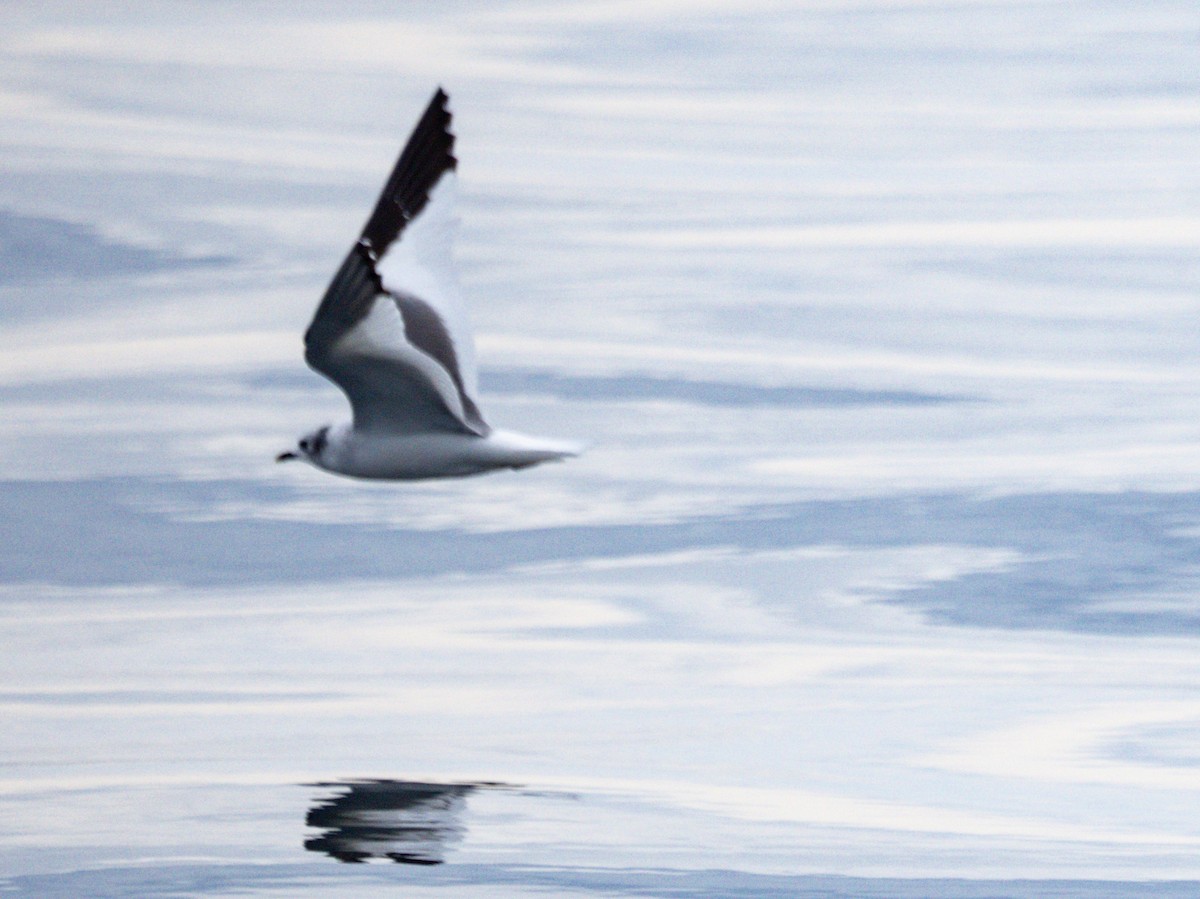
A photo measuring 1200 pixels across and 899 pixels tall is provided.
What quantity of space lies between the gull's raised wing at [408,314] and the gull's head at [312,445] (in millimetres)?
290

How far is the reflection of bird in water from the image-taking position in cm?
1052

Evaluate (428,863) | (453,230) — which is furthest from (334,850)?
(453,230)

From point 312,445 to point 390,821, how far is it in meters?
1.84

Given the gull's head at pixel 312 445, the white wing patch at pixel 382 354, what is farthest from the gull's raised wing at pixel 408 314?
the gull's head at pixel 312 445

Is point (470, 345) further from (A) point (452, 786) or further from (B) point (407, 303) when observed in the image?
(A) point (452, 786)

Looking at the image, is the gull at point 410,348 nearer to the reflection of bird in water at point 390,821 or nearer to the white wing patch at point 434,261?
the white wing patch at point 434,261

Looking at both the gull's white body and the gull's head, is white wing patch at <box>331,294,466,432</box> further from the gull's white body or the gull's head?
the gull's head

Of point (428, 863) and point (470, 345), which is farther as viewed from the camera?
point (470, 345)

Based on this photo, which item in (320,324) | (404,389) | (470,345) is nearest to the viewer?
(320,324)

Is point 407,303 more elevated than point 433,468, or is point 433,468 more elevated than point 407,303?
point 407,303

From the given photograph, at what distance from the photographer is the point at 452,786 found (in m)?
12.2

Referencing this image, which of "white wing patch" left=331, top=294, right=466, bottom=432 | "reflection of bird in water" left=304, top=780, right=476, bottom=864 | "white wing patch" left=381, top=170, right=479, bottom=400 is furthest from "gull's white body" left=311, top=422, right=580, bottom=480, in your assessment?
"reflection of bird in water" left=304, top=780, right=476, bottom=864

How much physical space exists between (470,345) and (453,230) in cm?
70

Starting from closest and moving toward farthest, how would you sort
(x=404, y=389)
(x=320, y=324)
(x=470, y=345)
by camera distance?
(x=320, y=324), (x=404, y=389), (x=470, y=345)
